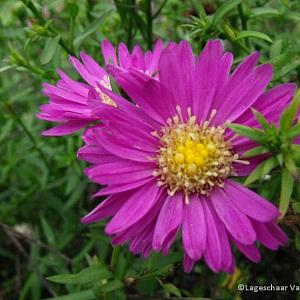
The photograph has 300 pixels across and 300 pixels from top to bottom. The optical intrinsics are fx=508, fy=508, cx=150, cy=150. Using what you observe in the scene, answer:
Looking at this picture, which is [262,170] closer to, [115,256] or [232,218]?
[232,218]

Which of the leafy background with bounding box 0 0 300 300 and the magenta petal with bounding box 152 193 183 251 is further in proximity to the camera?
the leafy background with bounding box 0 0 300 300

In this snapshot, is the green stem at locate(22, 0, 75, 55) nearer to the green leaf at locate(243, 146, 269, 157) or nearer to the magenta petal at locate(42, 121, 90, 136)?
the magenta petal at locate(42, 121, 90, 136)

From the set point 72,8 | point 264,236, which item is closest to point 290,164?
point 264,236

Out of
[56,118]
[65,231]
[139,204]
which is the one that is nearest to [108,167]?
[139,204]

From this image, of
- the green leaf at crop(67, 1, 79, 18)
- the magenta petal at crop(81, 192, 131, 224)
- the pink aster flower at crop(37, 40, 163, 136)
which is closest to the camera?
the magenta petal at crop(81, 192, 131, 224)

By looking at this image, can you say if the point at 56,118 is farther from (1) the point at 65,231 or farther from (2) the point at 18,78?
(2) the point at 18,78

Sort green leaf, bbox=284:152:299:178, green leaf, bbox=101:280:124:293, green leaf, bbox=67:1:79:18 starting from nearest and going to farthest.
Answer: green leaf, bbox=284:152:299:178, green leaf, bbox=101:280:124:293, green leaf, bbox=67:1:79:18

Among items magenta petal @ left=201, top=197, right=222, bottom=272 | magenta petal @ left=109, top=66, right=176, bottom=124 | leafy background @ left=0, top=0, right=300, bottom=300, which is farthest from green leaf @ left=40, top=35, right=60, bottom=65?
magenta petal @ left=201, top=197, right=222, bottom=272
